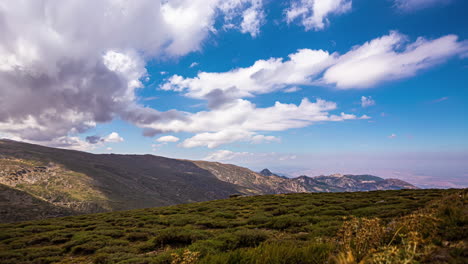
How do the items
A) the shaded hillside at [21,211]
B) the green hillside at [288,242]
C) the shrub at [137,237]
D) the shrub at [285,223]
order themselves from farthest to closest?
1. the shaded hillside at [21,211]
2. the shrub at [137,237]
3. the shrub at [285,223]
4. the green hillside at [288,242]

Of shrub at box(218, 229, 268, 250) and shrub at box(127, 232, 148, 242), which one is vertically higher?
shrub at box(218, 229, 268, 250)

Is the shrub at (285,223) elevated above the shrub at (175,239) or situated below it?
above

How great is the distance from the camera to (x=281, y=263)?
556cm

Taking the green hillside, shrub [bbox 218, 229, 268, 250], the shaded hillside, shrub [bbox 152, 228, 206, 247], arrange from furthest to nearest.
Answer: the shaded hillside < shrub [bbox 152, 228, 206, 247] < shrub [bbox 218, 229, 268, 250] < the green hillside

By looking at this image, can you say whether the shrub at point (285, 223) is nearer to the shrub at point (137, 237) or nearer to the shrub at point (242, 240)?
the shrub at point (242, 240)

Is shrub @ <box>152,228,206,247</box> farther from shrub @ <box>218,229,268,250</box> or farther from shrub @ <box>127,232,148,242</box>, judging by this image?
shrub @ <box>127,232,148,242</box>

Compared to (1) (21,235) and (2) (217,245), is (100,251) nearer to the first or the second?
(2) (217,245)

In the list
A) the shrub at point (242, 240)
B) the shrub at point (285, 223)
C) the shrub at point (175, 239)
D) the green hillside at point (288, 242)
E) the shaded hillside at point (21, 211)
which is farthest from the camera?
the shaded hillside at point (21, 211)

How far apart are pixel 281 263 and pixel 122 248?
1062 centimetres

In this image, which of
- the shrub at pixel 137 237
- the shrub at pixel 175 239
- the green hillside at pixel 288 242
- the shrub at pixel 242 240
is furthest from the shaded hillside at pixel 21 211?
the shrub at pixel 242 240

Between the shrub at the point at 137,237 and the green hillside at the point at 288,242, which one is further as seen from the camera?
the shrub at the point at 137,237

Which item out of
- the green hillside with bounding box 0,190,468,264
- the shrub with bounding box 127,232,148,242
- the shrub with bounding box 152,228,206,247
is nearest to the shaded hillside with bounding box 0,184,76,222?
the green hillside with bounding box 0,190,468,264

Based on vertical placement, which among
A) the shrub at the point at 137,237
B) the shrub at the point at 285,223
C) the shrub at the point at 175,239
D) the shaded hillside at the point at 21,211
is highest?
the shrub at the point at 285,223

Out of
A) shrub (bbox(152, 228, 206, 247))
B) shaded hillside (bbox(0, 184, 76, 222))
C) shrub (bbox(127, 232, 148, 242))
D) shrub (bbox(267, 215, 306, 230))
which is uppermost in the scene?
shrub (bbox(267, 215, 306, 230))
